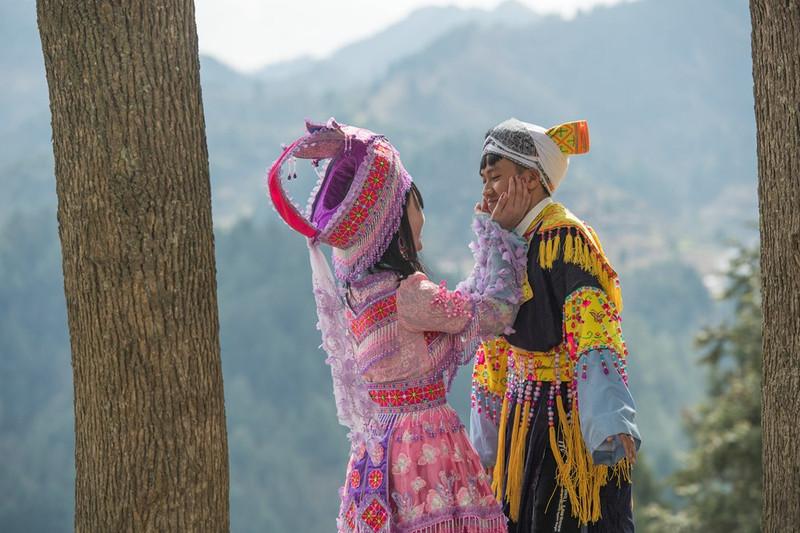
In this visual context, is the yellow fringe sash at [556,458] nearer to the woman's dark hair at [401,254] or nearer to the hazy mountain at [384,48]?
the woman's dark hair at [401,254]

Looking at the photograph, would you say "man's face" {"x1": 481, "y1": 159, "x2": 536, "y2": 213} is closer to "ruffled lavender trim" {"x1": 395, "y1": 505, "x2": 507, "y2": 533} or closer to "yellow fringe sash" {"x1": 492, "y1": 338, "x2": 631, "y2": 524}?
"yellow fringe sash" {"x1": 492, "y1": 338, "x2": 631, "y2": 524}

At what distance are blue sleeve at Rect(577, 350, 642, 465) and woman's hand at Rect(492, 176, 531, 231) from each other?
1.54 feet

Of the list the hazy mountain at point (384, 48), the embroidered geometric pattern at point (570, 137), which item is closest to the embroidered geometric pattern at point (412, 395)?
the embroidered geometric pattern at point (570, 137)

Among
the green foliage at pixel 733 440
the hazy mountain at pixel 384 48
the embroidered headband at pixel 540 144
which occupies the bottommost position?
the green foliage at pixel 733 440

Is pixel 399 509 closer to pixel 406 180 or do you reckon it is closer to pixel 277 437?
pixel 406 180

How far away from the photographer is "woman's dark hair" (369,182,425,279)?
108 inches

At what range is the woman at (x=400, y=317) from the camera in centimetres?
265

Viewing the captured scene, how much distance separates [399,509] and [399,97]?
326 ft

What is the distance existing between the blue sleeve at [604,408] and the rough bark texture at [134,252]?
1081mm

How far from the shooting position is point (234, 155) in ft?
268

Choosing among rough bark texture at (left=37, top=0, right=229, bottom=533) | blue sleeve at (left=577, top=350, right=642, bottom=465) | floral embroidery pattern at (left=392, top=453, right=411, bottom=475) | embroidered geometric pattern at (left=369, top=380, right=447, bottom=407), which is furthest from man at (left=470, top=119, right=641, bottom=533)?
rough bark texture at (left=37, top=0, right=229, bottom=533)

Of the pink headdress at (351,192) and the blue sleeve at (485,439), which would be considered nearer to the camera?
the pink headdress at (351,192)

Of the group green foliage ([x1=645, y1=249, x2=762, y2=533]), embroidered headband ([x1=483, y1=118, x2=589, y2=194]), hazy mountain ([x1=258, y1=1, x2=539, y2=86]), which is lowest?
green foliage ([x1=645, y1=249, x2=762, y2=533])

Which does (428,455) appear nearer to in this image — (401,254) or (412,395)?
(412,395)
